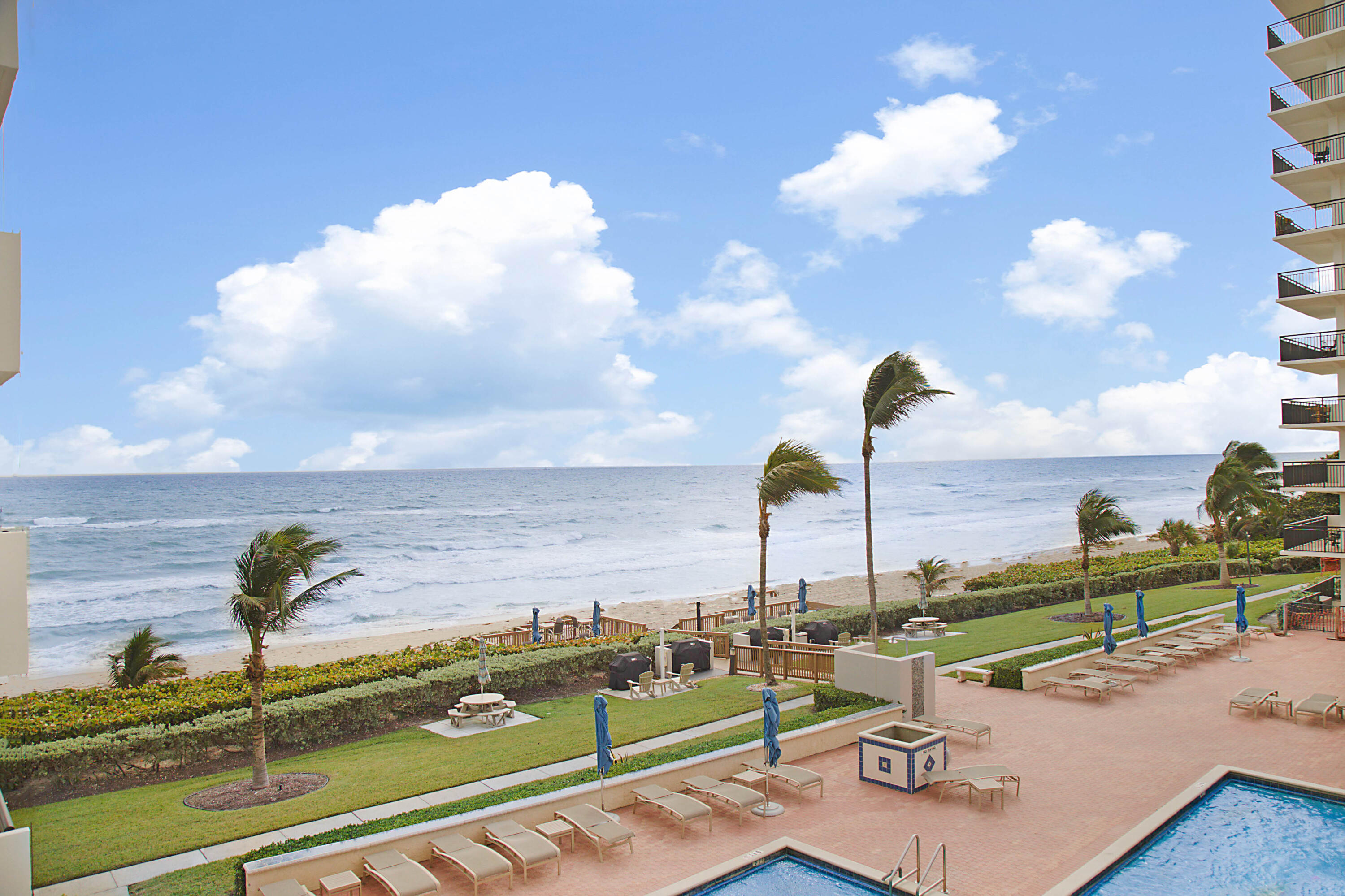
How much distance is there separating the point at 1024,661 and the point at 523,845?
14.1 metres

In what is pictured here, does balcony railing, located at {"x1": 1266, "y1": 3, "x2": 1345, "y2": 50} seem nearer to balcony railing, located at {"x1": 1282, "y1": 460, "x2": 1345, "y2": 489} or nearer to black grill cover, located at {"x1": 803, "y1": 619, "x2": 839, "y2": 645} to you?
balcony railing, located at {"x1": 1282, "y1": 460, "x2": 1345, "y2": 489}

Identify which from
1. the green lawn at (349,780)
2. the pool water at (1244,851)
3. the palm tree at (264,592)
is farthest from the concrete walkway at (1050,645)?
the palm tree at (264,592)

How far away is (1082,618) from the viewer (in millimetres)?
27266

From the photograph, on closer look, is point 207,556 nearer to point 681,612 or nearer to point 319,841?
point 681,612

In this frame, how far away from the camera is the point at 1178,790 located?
37.5 feet

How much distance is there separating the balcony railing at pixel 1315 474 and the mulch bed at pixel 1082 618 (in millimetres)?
6663

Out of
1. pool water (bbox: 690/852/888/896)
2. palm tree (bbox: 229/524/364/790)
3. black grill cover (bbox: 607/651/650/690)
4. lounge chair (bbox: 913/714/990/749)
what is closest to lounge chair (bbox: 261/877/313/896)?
pool water (bbox: 690/852/888/896)

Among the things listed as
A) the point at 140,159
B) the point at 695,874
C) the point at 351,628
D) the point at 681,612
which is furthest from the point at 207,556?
the point at 695,874

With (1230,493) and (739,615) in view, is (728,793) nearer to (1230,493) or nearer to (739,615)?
(739,615)

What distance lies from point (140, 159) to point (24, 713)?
8252cm

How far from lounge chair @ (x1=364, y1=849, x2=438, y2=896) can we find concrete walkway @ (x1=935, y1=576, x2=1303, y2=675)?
13.0 meters

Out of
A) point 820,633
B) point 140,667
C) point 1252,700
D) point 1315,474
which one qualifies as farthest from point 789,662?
point 1315,474

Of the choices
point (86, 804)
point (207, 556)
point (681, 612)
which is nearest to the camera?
point (86, 804)

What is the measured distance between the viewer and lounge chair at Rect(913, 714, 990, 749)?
44.9 feet
